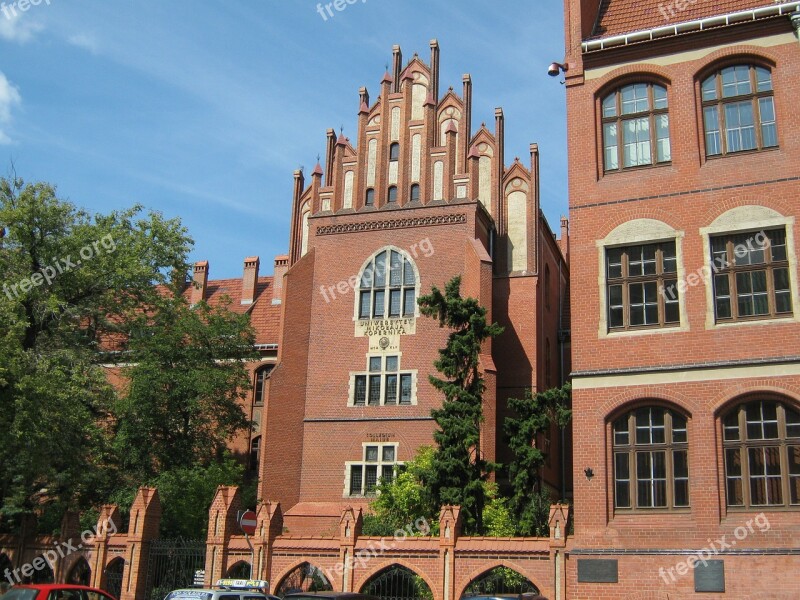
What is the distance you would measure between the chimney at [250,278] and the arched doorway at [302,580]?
25835 millimetres

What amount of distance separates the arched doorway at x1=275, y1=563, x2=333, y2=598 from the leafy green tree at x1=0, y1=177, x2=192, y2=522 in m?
7.78

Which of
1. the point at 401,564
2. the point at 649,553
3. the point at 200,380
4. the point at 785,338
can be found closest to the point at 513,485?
the point at 401,564

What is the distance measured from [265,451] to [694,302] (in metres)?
17.9

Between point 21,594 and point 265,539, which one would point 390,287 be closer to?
point 265,539

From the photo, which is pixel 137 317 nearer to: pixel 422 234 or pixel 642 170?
pixel 422 234

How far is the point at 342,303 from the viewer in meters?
33.0

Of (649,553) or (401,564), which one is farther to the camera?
(401,564)

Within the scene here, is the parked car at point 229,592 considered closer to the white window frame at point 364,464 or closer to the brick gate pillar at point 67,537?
the brick gate pillar at point 67,537

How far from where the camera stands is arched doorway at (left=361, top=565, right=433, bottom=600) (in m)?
20.1

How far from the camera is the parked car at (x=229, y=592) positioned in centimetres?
1483

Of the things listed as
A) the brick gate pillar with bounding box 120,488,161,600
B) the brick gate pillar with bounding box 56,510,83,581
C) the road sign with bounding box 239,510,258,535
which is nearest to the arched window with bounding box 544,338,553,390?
the brick gate pillar with bounding box 120,488,161,600

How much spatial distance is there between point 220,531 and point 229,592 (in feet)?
22.2

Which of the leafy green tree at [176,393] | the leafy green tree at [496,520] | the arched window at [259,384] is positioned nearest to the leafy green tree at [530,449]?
the leafy green tree at [496,520]

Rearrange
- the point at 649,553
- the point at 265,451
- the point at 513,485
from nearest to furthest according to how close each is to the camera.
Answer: the point at 649,553
the point at 513,485
the point at 265,451
